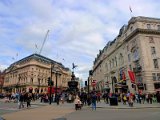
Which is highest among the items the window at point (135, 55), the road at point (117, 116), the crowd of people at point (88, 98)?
the window at point (135, 55)

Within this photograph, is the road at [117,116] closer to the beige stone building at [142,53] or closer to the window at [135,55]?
the beige stone building at [142,53]

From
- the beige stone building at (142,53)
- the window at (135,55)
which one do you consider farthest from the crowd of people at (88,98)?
the window at (135,55)

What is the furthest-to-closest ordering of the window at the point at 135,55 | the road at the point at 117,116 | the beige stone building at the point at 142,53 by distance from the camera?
the window at the point at 135,55
the beige stone building at the point at 142,53
the road at the point at 117,116

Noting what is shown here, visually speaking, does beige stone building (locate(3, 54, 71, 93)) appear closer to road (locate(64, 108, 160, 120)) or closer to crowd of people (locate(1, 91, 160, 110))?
crowd of people (locate(1, 91, 160, 110))

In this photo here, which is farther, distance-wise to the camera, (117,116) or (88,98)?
(88,98)

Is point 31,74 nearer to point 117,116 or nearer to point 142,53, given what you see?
point 142,53

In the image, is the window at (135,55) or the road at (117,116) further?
the window at (135,55)

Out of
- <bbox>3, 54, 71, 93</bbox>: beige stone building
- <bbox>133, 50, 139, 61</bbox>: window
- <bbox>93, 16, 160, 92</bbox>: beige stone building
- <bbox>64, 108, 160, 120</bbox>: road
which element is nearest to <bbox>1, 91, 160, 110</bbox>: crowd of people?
<bbox>64, 108, 160, 120</bbox>: road

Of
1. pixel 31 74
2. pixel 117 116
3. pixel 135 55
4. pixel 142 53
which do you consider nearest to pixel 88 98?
pixel 117 116

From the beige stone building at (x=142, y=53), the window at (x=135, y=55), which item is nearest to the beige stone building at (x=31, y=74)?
the beige stone building at (x=142, y=53)

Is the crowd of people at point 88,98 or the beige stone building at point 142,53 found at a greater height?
the beige stone building at point 142,53

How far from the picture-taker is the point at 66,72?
13588 cm

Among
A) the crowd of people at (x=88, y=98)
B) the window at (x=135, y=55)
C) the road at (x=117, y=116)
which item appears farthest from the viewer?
the window at (x=135, y=55)

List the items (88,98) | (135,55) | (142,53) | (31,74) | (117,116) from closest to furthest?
1. (117,116)
2. (88,98)
3. (142,53)
4. (135,55)
5. (31,74)
